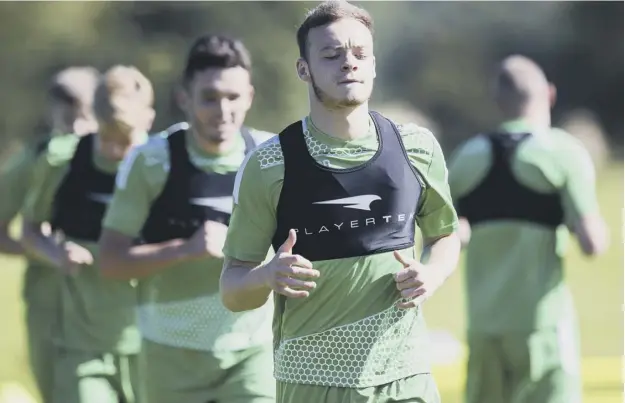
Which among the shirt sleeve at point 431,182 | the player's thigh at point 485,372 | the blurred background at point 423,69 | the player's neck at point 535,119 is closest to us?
the shirt sleeve at point 431,182

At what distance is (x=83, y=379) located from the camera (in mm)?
7176

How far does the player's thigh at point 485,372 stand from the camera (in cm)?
784

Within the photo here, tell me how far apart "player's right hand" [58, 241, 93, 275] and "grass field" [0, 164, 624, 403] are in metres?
3.68

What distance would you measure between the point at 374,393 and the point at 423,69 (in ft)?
140

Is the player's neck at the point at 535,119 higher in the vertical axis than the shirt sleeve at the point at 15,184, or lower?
higher

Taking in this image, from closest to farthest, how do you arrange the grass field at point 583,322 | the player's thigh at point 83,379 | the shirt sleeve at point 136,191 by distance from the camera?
the shirt sleeve at point 136,191 < the player's thigh at point 83,379 < the grass field at point 583,322

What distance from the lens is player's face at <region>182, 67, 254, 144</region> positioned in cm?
616

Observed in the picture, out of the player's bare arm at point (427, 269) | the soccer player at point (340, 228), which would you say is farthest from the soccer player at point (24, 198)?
the player's bare arm at point (427, 269)

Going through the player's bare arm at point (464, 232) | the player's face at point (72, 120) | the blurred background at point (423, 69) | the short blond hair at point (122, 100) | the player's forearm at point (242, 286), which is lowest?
the player's forearm at point (242, 286)

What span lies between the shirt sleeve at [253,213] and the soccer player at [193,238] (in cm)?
141

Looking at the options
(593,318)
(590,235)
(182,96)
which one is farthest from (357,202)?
(593,318)

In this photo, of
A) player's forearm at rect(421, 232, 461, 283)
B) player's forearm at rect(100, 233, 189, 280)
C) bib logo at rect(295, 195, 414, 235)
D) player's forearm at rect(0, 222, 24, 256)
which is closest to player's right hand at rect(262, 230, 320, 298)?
bib logo at rect(295, 195, 414, 235)

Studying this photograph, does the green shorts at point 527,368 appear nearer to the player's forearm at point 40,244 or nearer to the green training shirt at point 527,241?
the green training shirt at point 527,241

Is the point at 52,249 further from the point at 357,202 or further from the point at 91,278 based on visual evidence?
the point at 357,202
